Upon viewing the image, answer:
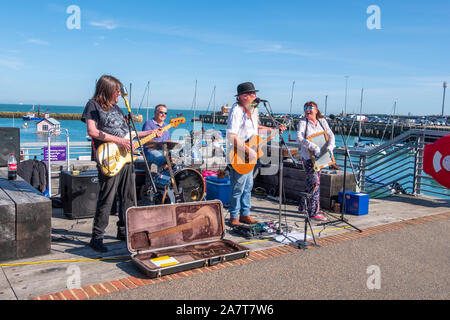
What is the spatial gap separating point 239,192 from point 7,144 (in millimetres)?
4735

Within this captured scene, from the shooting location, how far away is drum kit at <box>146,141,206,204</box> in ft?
19.7

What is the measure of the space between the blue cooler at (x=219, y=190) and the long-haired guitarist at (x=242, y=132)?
1.41 metres

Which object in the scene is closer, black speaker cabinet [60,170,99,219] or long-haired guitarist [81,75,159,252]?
long-haired guitarist [81,75,159,252]

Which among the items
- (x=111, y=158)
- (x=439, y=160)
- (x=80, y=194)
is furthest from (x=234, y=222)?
(x=439, y=160)

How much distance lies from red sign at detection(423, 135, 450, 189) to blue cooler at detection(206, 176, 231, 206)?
12.9 feet

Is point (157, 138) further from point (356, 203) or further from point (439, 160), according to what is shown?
point (439, 160)

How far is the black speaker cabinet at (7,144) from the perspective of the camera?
718cm

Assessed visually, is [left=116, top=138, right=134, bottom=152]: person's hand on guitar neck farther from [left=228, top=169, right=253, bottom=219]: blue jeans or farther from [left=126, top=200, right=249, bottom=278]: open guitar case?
[left=228, top=169, right=253, bottom=219]: blue jeans

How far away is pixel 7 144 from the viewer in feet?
23.9

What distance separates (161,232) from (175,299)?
1.09m

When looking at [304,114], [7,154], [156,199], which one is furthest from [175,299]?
[7,154]

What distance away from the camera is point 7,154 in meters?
7.22

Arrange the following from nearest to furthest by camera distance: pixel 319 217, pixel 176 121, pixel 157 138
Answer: pixel 319 217
pixel 176 121
pixel 157 138

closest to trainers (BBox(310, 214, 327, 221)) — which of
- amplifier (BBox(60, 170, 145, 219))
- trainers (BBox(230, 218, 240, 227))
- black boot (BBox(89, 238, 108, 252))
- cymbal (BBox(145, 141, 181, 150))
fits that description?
trainers (BBox(230, 218, 240, 227))
